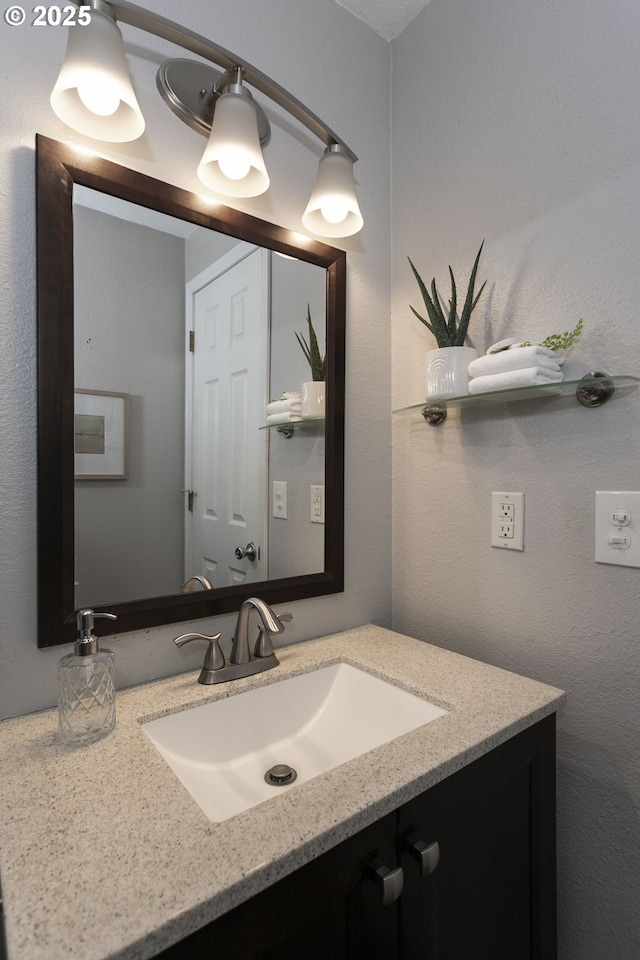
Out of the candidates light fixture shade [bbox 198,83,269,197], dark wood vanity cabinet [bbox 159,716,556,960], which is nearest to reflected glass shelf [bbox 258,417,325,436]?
light fixture shade [bbox 198,83,269,197]

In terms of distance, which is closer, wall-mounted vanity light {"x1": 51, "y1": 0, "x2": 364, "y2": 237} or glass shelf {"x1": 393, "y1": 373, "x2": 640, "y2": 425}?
wall-mounted vanity light {"x1": 51, "y1": 0, "x2": 364, "y2": 237}

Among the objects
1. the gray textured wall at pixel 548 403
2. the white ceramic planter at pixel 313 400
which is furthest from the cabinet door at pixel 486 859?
the white ceramic planter at pixel 313 400

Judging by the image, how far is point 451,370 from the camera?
107 centimetres

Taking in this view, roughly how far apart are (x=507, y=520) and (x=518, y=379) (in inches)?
12.8

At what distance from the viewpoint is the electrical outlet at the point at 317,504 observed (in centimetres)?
119

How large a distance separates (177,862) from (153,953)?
0.08 meters

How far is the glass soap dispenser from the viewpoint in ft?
2.33

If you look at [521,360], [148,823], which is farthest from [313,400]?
[148,823]

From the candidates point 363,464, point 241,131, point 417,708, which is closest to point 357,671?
point 417,708

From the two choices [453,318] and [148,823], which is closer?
[148,823]

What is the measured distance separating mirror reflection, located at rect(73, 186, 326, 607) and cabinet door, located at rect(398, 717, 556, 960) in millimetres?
565

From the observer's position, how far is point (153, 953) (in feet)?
1.39

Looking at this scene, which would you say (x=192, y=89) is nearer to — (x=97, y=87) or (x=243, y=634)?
(x=97, y=87)

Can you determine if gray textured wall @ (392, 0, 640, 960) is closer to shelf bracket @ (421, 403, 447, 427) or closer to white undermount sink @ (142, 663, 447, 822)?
shelf bracket @ (421, 403, 447, 427)
